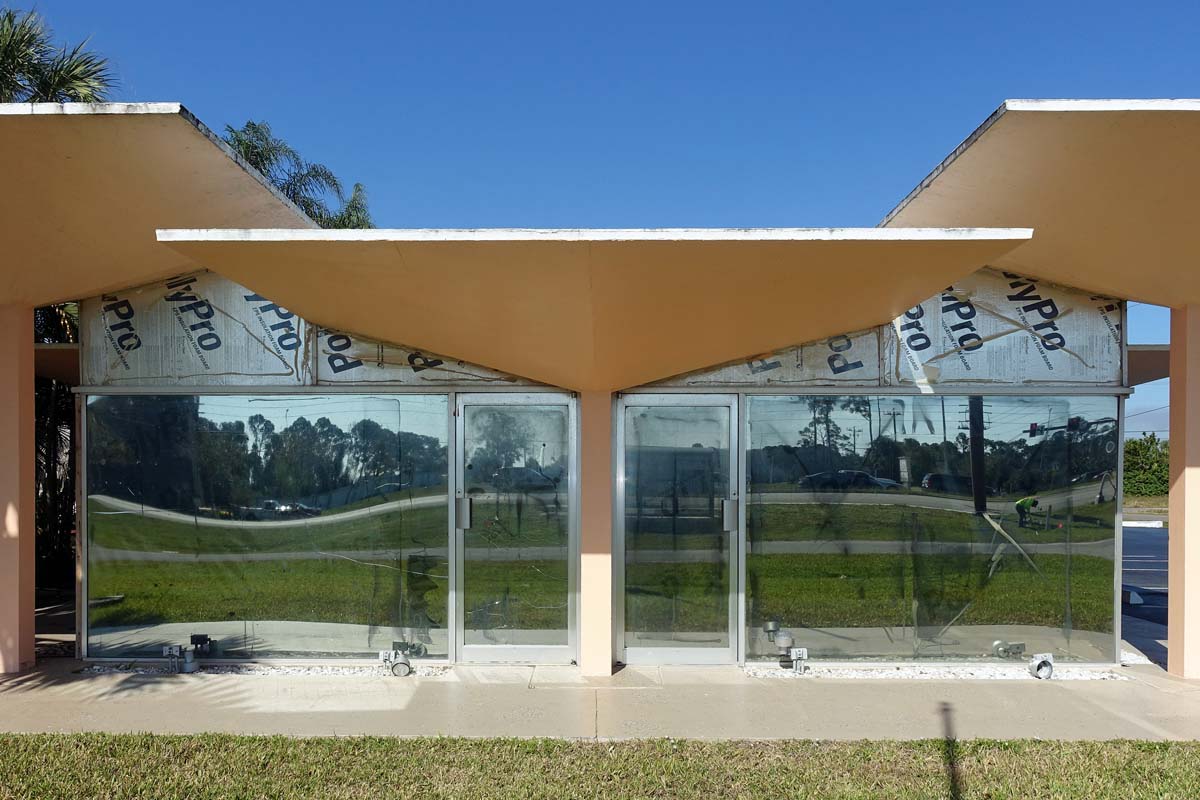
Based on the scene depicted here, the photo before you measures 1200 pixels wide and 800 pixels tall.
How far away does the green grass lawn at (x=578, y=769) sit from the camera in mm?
4031

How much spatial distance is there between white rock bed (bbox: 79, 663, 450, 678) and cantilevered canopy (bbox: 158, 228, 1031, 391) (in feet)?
9.39

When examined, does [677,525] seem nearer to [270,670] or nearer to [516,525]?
[516,525]

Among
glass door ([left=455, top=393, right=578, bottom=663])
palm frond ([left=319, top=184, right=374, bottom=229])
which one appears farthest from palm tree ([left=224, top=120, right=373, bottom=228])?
glass door ([left=455, top=393, right=578, bottom=663])

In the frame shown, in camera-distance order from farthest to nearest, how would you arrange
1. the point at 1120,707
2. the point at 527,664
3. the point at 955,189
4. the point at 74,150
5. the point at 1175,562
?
the point at 527,664 < the point at 1175,562 < the point at 1120,707 < the point at 955,189 < the point at 74,150

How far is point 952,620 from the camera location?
6523 mm

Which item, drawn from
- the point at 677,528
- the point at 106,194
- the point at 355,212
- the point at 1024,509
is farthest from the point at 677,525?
the point at 355,212

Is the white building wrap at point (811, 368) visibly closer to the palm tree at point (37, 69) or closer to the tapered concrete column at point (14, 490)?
the tapered concrete column at point (14, 490)

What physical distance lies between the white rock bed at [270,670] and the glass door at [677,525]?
1.83 m

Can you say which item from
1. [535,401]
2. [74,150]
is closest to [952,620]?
[535,401]

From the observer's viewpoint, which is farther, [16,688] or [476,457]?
[476,457]

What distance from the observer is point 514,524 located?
6.53 meters

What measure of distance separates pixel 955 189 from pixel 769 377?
2.21m

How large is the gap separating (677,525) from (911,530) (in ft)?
7.00

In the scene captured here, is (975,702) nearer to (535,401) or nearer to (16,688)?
(535,401)
